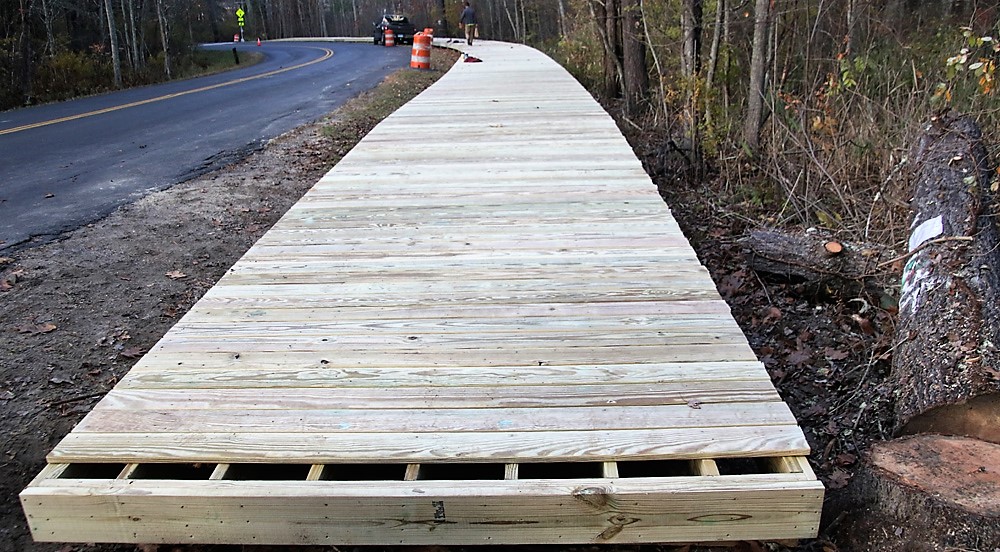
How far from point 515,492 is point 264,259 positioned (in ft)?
7.74

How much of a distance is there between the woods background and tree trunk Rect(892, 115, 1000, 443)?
474mm

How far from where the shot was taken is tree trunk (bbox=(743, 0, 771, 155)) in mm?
7332

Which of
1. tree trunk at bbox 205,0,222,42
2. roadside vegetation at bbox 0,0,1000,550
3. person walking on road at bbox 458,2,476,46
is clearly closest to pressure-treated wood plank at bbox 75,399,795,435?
roadside vegetation at bbox 0,0,1000,550

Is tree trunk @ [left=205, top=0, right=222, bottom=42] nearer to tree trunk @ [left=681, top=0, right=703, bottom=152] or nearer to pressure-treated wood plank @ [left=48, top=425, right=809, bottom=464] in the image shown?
tree trunk @ [left=681, top=0, right=703, bottom=152]

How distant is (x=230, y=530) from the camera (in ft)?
7.11

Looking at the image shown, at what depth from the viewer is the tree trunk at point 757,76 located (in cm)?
733

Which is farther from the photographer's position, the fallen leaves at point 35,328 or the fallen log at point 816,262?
the fallen log at point 816,262

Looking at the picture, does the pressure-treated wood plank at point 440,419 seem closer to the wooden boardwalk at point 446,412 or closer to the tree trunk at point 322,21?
the wooden boardwalk at point 446,412

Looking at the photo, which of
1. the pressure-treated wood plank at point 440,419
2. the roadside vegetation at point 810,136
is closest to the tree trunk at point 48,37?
the roadside vegetation at point 810,136

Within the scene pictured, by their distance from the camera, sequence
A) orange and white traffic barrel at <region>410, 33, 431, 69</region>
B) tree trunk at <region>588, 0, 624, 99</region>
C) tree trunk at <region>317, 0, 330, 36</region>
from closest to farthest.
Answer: tree trunk at <region>588, 0, 624, 99</region> < orange and white traffic barrel at <region>410, 33, 431, 69</region> < tree trunk at <region>317, 0, 330, 36</region>

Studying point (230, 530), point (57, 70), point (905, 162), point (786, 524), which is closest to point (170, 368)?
point (230, 530)

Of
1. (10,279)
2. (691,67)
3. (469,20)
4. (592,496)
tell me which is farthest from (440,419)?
(469,20)

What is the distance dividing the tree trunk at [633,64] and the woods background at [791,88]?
0.07ft

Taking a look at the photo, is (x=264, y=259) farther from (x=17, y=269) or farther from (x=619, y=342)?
(x=17, y=269)
